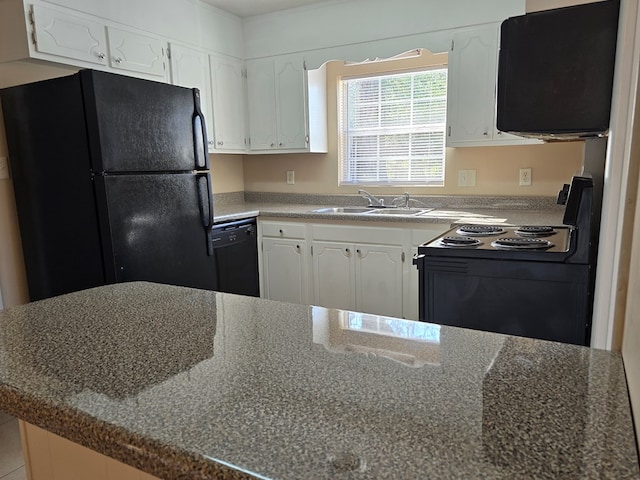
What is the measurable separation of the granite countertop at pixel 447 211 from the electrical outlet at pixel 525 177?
103mm

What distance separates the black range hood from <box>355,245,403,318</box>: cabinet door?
1458 mm

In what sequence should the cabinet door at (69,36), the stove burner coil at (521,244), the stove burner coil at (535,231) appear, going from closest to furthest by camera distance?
1. the stove burner coil at (521,244)
2. the stove burner coil at (535,231)
3. the cabinet door at (69,36)

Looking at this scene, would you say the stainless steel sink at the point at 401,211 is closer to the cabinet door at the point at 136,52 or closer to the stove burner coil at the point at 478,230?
the stove burner coil at the point at 478,230

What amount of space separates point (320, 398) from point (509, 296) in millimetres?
1460

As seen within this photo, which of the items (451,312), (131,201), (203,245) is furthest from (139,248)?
(451,312)

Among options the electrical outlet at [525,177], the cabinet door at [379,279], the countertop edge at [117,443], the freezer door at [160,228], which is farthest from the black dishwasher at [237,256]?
the countertop edge at [117,443]

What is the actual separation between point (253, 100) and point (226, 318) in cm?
319

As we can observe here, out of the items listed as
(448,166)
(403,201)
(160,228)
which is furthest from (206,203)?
(448,166)

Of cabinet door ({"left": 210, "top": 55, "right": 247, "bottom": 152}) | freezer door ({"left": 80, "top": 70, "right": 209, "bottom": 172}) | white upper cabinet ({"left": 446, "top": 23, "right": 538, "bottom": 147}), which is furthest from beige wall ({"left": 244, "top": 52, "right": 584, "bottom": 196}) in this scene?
freezer door ({"left": 80, "top": 70, "right": 209, "bottom": 172})

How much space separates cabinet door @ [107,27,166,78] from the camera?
9.13ft

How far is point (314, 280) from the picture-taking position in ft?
11.1

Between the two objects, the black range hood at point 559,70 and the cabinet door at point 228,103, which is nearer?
the black range hood at point 559,70

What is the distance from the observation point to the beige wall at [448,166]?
3082mm

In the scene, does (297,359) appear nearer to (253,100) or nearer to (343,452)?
(343,452)
